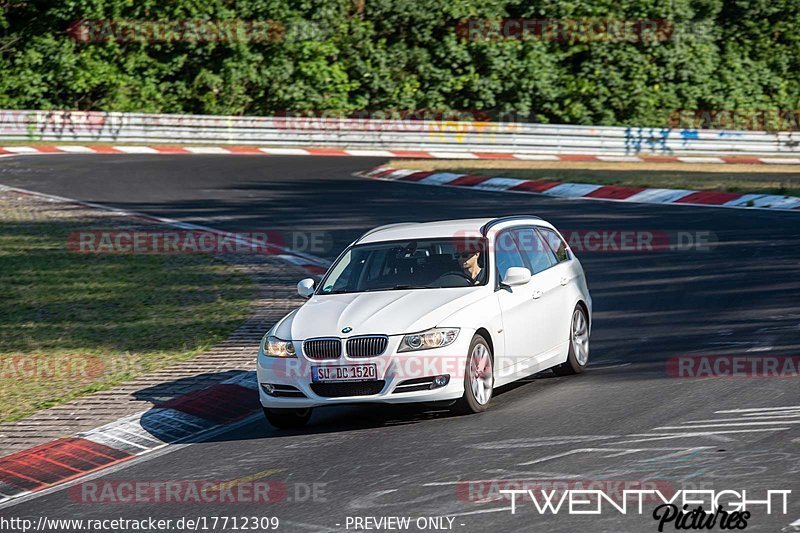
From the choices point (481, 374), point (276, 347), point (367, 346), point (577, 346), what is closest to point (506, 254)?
point (577, 346)

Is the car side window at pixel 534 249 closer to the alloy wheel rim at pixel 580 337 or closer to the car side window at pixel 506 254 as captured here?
the car side window at pixel 506 254

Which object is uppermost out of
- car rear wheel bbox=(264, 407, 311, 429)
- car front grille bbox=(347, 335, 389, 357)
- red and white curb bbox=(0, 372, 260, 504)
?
car front grille bbox=(347, 335, 389, 357)

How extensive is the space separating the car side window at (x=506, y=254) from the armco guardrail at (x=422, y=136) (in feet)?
95.4

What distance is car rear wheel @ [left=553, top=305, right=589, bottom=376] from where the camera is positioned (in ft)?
37.3

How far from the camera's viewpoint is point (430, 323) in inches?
372

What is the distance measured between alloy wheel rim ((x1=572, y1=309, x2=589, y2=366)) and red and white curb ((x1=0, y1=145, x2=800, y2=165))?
25.3 meters

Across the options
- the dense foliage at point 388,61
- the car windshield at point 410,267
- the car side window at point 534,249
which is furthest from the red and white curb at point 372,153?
the car windshield at point 410,267

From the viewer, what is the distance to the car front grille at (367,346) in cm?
935

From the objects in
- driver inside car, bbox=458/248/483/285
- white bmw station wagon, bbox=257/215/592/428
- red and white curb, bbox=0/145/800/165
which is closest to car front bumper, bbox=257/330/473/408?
white bmw station wagon, bbox=257/215/592/428

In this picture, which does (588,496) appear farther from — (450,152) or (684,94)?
(684,94)

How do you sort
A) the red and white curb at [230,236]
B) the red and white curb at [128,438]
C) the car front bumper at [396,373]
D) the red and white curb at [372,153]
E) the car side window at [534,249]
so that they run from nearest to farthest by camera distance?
the red and white curb at [128,438] → the car front bumper at [396,373] → the car side window at [534,249] → the red and white curb at [230,236] → the red and white curb at [372,153]

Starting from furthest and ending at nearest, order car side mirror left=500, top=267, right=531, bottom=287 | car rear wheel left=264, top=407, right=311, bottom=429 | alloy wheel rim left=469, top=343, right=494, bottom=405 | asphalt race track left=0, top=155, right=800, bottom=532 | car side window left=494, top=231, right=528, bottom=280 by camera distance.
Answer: car side window left=494, top=231, right=528, bottom=280
car side mirror left=500, top=267, right=531, bottom=287
car rear wheel left=264, top=407, right=311, bottom=429
alloy wheel rim left=469, top=343, right=494, bottom=405
asphalt race track left=0, top=155, right=800, bottom=532

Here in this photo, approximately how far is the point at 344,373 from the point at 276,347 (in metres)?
0.72

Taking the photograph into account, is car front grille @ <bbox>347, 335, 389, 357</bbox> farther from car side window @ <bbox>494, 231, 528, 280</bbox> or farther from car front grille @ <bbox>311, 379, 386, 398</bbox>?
car side window @ <bbox>494, 231, 528, 280</bbox>
